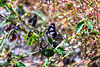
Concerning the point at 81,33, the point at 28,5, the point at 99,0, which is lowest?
the point at 81,33

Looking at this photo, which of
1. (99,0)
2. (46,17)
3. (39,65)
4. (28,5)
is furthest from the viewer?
(28,5)

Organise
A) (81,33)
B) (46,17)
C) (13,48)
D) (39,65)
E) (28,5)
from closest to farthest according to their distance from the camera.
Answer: (81,33)
(39,65)
(13,48)
(46,17)
(28,5)

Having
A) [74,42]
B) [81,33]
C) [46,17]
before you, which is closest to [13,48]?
[46,17]

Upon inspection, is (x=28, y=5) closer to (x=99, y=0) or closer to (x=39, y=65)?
(x=39, y=65)

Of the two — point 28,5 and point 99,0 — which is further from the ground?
point 28,5

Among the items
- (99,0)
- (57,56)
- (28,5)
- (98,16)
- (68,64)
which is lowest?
(68,64)

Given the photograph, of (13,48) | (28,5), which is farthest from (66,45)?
(28,5)

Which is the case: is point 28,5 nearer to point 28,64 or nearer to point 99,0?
point 28,64

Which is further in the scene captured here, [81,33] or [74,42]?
[74,42]

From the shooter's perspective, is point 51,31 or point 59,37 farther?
point 59,37
